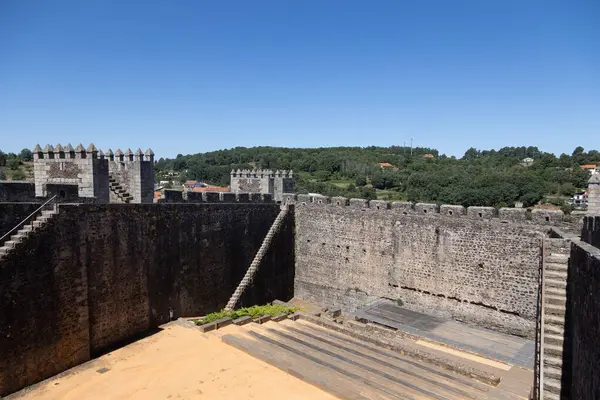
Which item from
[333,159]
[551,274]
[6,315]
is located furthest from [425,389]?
[333,159]

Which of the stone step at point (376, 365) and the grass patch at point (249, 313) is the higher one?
the stone step at point (376, 365)

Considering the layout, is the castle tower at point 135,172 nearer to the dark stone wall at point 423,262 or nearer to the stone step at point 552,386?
the dark stone wall at point 423,262

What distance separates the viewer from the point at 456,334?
13.7 meters

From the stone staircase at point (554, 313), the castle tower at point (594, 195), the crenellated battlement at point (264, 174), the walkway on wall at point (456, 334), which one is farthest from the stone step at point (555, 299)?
the crenellated battlement at point (264, 174)

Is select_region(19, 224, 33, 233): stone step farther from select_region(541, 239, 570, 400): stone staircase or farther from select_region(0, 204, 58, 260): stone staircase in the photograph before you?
select_region(541, 239, 570, 400): stone staircase

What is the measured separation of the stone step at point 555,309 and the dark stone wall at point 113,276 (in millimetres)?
10879

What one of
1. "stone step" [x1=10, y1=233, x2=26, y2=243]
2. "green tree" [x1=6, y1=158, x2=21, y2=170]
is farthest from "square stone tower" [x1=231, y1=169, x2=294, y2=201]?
"green tree" [x1=6, y1=158, x2=21, y2=170]

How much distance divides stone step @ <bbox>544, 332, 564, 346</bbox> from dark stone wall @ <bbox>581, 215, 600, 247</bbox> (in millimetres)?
2217

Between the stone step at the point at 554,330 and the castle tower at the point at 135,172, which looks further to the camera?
the castle tower at the point at 135,172

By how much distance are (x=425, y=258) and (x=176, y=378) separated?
32.2ft

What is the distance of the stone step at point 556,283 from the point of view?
8.40m

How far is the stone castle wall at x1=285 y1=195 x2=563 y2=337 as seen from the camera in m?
13.8

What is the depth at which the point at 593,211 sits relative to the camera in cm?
1223

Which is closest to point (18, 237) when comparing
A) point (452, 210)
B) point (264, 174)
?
point (452, 210)
